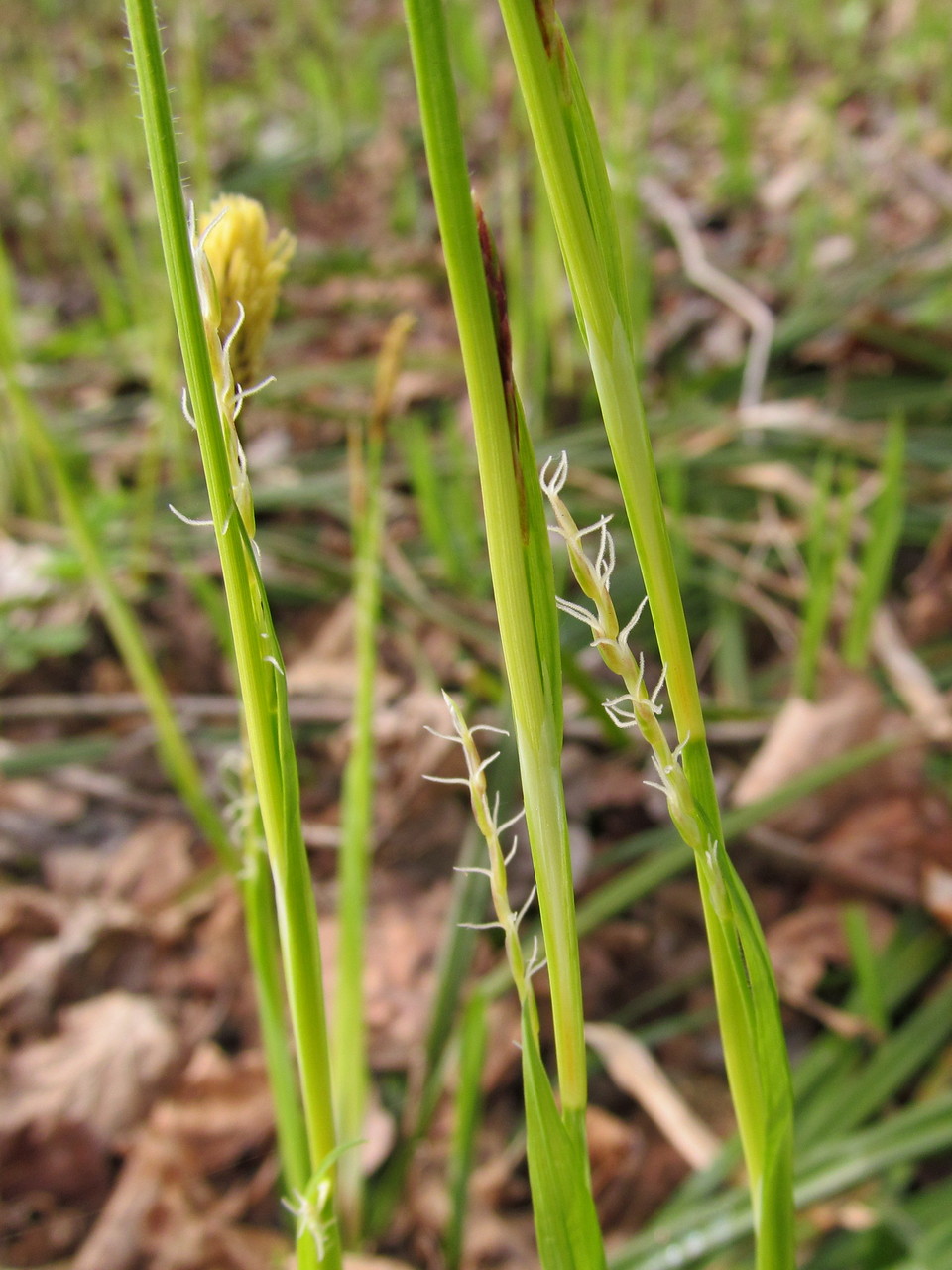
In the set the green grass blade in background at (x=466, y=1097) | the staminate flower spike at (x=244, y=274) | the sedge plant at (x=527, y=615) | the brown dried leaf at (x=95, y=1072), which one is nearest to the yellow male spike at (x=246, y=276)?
the staminate flower spike at (x=244, y=274)

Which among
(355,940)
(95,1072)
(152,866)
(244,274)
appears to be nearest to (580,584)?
(244,274)

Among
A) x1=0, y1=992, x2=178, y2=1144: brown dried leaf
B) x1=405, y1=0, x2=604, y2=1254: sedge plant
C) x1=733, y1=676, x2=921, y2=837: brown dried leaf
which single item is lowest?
x1=0, y1=992, x2=178, y2=1144: brown dried leaf

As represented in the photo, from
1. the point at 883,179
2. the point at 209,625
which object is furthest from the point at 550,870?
the point at 883,179

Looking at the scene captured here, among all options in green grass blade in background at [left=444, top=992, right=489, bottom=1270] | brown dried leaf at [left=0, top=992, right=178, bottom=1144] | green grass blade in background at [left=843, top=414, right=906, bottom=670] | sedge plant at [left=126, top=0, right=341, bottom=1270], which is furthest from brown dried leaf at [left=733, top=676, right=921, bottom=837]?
sedge plant at [left=126, top=0, right=341, bottom=1270]

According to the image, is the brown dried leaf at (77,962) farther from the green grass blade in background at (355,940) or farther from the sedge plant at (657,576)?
the sedge plant at (657,576)

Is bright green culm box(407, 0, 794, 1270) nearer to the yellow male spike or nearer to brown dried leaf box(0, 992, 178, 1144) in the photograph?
the yellow male spike

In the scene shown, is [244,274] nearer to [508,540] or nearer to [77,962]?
[508,540]
